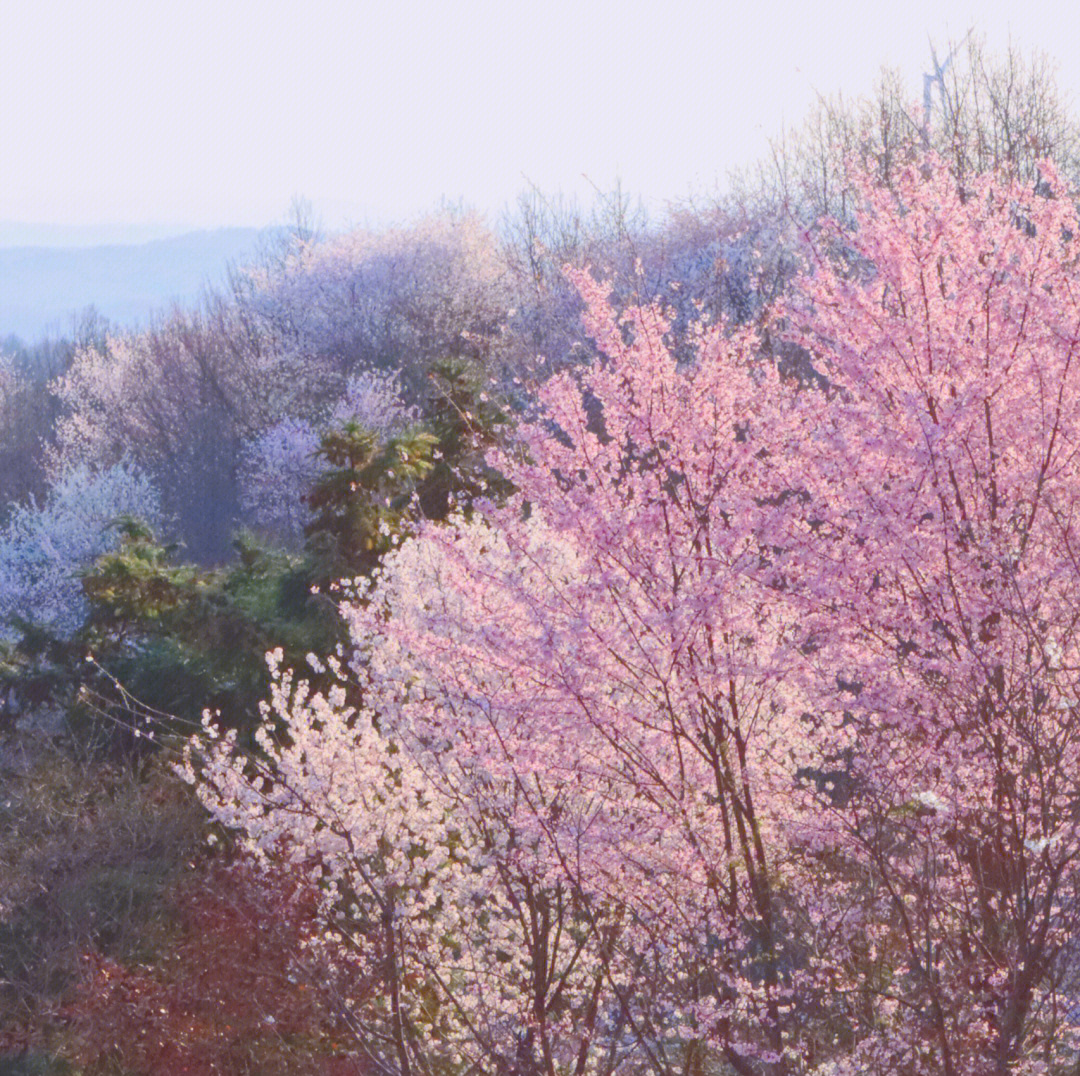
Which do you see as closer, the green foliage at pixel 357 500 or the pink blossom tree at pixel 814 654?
the pink blossom tree at pixel 814 654

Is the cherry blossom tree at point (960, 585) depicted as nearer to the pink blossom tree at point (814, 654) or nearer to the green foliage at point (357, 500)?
the pink blossom tree at point (814, 654)

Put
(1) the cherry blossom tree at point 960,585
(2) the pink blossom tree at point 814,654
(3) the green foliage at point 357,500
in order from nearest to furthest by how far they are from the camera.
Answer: (1) the cherry blossom tree at point 960,585
(2) the pink blossom tree at point 814,654
(3) the green foliage at point 357,500

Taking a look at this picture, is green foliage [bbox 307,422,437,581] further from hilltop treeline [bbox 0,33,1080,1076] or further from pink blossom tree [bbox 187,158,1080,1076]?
pink blossom tree [bbox 187,158,1080,1076]

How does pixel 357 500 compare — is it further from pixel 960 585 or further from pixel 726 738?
pixel 960 585

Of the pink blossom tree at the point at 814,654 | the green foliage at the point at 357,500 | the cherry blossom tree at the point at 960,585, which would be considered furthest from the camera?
the green foliage at the point at 357,500

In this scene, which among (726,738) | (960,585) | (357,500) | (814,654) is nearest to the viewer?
(960,585)

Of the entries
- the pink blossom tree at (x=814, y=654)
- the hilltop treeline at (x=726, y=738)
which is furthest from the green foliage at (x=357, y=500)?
the pink blossom tree at (x=814, y=654)

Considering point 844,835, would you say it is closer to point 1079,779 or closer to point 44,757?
point 1079,779

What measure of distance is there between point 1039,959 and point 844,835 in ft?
3.73

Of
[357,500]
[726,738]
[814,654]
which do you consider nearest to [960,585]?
[814,654]

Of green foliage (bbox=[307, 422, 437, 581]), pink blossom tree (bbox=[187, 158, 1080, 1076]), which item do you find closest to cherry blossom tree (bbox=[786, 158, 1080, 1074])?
pink blossom tree (bbox=[187, 158, 1080, 1076])

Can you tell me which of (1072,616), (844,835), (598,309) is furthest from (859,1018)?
(598,309)

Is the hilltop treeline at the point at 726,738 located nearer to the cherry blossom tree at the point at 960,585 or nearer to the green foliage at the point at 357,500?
the cherry blossom tree at the point at 960,585

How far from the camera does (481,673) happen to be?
25.3 ft
